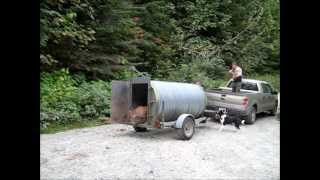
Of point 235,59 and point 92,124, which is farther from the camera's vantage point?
point 235,59

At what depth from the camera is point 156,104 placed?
1162 cm

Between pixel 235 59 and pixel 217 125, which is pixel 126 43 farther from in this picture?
pixel 235 59

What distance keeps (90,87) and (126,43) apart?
4.05m

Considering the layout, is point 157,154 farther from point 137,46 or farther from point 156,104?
point 137,46

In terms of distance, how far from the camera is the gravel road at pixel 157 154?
8.10 metres

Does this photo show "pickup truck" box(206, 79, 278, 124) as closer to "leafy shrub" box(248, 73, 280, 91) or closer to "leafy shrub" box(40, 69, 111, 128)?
"leafy shrub" box(40, 69, 111, 128)

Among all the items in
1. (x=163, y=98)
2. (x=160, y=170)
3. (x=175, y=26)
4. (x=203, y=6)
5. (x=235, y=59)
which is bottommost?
(x=160, y=170)

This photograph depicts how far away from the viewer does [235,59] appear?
29.6m

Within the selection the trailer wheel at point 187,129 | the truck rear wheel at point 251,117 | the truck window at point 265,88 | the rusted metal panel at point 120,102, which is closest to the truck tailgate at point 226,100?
the truck rear wheel at point 251,117

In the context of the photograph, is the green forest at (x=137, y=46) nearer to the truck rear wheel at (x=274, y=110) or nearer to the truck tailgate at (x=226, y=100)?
the truck tailgate at (x=226, y=100)

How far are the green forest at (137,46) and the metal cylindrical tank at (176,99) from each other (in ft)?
11.4

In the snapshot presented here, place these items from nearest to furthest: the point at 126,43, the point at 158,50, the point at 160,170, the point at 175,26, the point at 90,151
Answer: the point at 160,170, the point at 90,151, the point at 126,43, the point at 158,50, the point at 175,26
